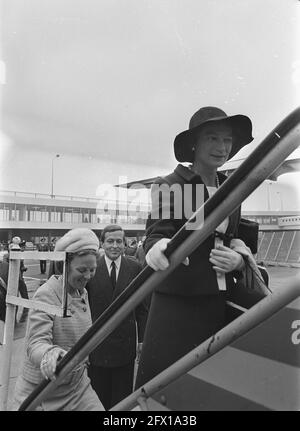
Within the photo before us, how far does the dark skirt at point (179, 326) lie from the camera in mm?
1260

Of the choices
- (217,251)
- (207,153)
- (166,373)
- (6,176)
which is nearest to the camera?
(166,373)

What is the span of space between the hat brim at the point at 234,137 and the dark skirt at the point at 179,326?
0.53 meters

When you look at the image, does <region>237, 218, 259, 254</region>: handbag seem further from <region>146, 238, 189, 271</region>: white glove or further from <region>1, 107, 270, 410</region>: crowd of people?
<region>146, 238, 189, 271</region>: white glove

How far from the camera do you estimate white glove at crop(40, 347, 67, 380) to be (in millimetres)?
1337

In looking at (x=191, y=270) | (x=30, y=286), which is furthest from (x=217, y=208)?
(x=30, y=286)

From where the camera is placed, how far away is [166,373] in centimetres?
101

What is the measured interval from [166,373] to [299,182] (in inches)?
26.4

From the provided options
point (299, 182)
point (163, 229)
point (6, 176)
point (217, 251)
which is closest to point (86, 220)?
point (6, 176)

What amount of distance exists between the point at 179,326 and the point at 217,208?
59 cm

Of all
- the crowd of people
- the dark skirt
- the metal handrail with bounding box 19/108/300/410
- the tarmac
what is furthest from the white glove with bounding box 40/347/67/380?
the tarmac

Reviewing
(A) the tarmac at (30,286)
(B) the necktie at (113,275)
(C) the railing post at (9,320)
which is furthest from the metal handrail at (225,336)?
(B) the necktie at (113,275)

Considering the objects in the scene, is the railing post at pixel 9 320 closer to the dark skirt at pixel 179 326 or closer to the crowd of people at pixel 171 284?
the crowd of people at pixel 171 284

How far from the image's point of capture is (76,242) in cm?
162
